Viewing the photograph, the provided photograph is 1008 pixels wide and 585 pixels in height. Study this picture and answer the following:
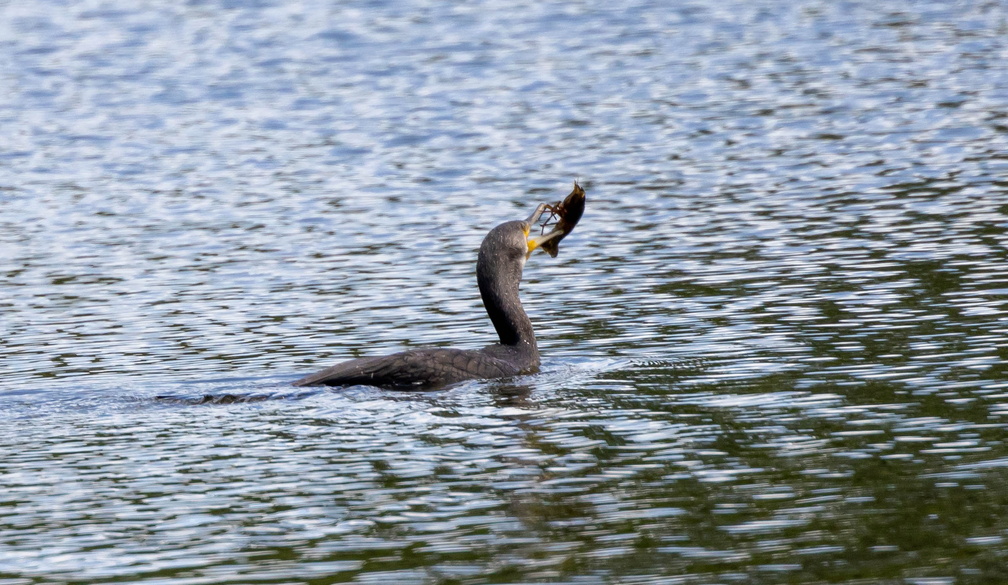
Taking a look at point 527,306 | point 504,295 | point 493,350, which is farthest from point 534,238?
point 527,306

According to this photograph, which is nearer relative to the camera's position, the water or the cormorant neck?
the water

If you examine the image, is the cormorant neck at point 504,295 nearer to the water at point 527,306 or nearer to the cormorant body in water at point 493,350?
the cormorant body in water at point 493,350

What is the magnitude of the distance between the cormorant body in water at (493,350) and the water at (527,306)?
18 centimetres

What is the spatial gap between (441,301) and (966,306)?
14.8 ft

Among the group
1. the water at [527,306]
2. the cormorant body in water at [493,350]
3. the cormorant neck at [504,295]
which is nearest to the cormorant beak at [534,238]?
the cormorant body in water at [493,350]

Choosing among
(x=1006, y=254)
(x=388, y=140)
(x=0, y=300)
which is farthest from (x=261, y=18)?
(x=1006, y=254)

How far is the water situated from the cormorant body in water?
0.59 feet

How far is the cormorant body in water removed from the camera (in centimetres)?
1127

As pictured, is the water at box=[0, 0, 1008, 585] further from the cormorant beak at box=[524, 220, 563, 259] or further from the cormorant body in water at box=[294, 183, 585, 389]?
the cormorant beak at box=[524, 220, 563, 259]

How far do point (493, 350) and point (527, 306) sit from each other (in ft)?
7.20

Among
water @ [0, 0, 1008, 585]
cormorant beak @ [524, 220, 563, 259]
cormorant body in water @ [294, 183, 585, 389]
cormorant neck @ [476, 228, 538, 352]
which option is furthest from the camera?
cormorant beak @ [524, 220, 563, 259]

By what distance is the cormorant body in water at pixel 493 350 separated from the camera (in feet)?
37.0

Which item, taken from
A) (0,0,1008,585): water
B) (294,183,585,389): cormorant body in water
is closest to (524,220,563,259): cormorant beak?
(294,183,585,389): cormorant body in water

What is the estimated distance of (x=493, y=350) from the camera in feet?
39.4
